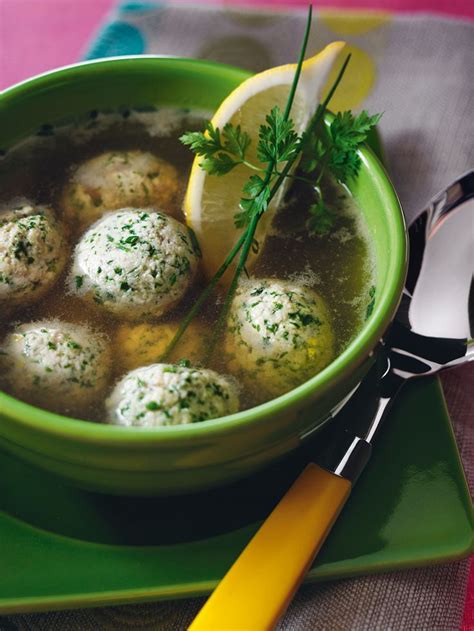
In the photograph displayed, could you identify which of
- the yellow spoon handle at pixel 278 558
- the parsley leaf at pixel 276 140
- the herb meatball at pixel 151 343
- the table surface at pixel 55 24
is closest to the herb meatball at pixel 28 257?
→ the herb meatball at pixel 151 343

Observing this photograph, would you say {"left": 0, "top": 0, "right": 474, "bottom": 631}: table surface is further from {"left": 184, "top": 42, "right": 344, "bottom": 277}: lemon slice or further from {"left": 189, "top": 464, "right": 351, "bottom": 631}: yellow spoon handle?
{"left": 189, "top": 464, "right": 351, "bottom": 631}: yellow spoon handle

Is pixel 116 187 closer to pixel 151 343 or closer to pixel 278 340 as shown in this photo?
pixel 151 343

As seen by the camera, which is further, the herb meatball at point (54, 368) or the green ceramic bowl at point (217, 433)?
the herb meatball at point (54, 368)

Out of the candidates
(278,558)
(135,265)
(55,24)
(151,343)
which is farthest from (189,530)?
(55,24)

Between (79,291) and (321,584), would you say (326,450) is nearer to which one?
(321,584)

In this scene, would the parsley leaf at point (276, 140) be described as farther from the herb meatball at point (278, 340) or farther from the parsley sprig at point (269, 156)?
the herb meatball at point (278, 340)

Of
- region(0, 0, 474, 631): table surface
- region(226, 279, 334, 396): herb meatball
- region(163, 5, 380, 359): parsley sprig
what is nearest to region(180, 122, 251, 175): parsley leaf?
region(163, 5, 380, 359): parsley sprig
